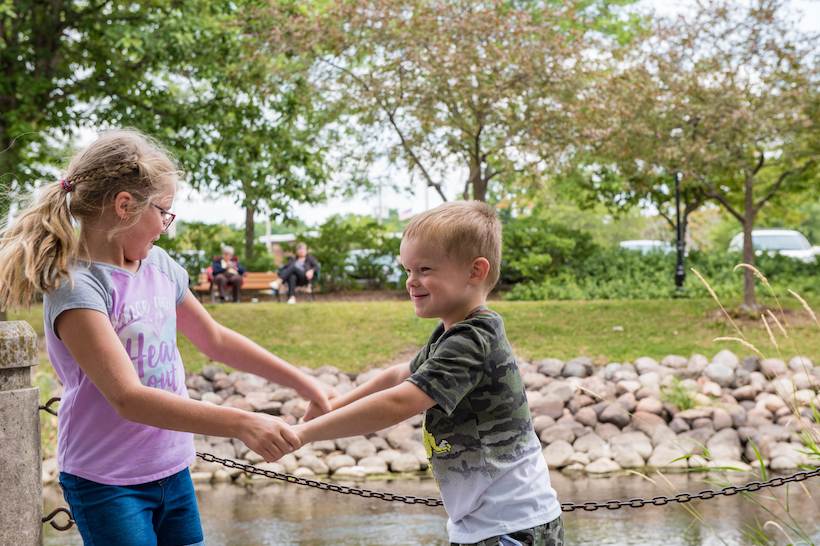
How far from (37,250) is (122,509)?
28.2 inches

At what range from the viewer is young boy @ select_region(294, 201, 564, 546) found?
1.92 meters

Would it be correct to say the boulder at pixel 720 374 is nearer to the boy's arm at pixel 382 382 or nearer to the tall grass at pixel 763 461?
the tall grass at pixel 763 461

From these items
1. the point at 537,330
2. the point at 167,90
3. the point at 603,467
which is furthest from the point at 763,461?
the point at 167,90

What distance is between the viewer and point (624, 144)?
11.0 meters

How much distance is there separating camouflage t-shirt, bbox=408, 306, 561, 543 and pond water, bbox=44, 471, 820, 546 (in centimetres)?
371

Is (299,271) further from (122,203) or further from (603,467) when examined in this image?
(122,203)

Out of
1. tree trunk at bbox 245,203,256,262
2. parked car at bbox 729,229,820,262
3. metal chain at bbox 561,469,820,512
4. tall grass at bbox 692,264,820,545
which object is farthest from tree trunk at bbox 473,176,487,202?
metal chain at bbox 561,469,820,512

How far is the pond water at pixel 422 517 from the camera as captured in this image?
5.69 metres

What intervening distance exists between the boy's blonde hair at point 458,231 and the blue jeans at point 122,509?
995mm

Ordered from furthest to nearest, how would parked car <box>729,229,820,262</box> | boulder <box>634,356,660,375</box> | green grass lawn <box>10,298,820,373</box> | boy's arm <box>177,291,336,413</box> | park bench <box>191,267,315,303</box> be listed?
parked car <box>729,229,820,262</box>, park bench <box>191,267,315,303</box>, green grass lawn <box>10,298,820,373</box>, boulder <box>634,356,660,375</box>, boy's arm <box>177,291,336,413</box>

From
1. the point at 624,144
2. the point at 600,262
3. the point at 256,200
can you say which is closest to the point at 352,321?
the point at 256,200

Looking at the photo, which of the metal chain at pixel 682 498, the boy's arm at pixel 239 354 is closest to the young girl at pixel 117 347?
the boy's arm at pixel 239 354

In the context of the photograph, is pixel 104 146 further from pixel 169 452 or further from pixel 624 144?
pixel 624 144

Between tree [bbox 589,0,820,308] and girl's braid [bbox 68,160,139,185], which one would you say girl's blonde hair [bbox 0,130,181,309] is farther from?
tree [bbox 589,0,820,308]
